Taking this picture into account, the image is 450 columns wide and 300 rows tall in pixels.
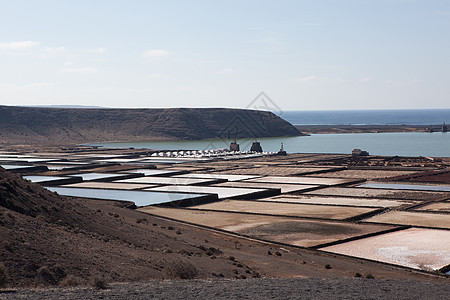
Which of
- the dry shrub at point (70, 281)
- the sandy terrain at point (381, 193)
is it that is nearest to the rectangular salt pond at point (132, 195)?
the sandy terrain at point (381, 193)

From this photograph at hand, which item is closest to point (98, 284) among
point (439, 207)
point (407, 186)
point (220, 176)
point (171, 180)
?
point (439, 207)

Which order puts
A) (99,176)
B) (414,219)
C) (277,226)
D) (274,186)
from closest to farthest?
1. (277,226)
2. (414,219)
3. (274,186)
4. (99,176)

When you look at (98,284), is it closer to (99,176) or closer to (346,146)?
(99,176)

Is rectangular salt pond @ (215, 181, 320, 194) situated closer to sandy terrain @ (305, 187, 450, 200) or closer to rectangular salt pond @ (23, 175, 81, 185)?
sandy terrain @ (305, 187, 450, 200)

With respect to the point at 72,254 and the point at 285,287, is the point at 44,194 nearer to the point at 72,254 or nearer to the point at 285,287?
the point at 72,254

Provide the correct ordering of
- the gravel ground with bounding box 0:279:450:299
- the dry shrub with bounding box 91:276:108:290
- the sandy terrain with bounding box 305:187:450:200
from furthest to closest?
the sandy terrain with bounding box 305:187:450:200 → the dry shrub with bounding box 91:276:108:290 → the gravel ground with bounding box 0:279:450:299

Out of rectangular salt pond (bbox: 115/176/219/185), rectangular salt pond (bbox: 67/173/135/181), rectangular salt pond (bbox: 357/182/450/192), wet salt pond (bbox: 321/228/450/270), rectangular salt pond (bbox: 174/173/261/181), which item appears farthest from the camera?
rectangular salt pond (bbox: 174/173/261/181)

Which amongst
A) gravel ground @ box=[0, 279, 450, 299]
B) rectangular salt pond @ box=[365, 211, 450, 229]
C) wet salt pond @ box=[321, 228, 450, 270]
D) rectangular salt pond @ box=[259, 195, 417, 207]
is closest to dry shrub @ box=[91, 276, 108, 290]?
gravel ground @ box=[0, 279, 450, 299]
